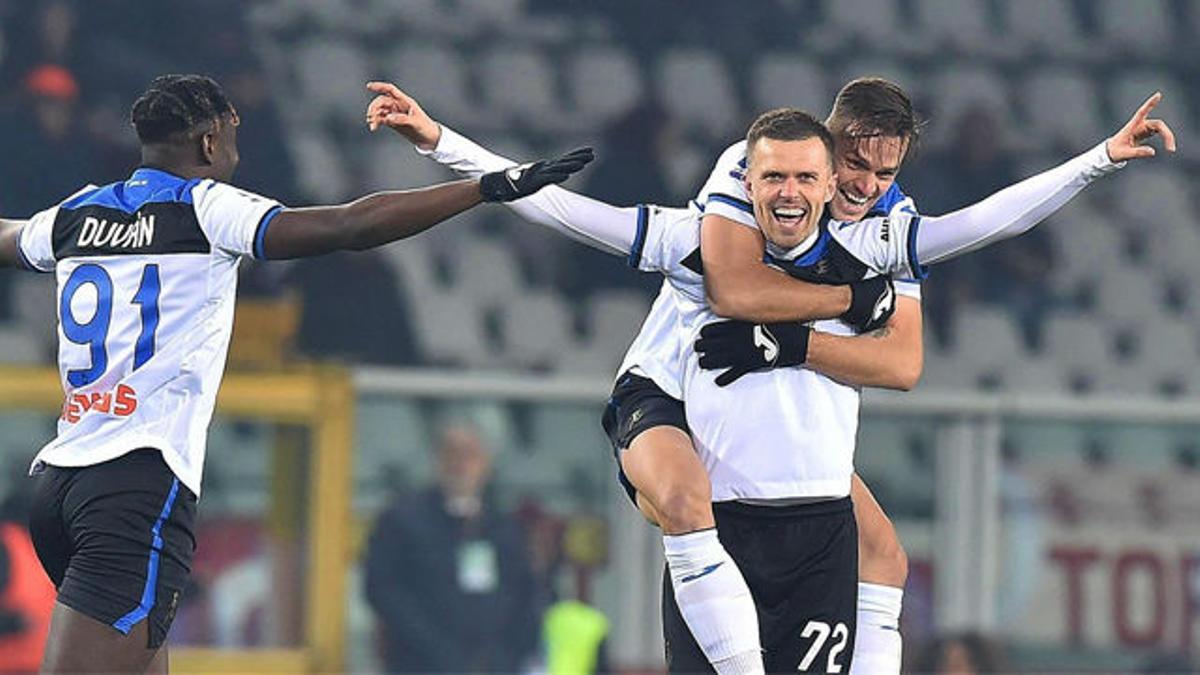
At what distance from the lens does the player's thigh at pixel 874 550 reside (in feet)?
18.8

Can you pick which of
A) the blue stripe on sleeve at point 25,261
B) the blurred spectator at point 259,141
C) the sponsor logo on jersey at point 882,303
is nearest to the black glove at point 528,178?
the sponsor logo on jersey at point 882,303

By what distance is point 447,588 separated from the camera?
10.2 meters

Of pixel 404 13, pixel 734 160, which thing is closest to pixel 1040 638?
pixel 404 13

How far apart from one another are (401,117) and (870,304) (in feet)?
3.63

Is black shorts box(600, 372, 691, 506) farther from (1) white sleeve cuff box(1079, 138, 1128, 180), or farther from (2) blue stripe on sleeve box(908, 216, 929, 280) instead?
(1) white sleeve cuff box(1079, 138, 1128, 180)

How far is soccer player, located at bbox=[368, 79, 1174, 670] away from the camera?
5.42 m

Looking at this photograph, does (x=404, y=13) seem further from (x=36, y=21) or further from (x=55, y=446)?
(x=55, y=446)

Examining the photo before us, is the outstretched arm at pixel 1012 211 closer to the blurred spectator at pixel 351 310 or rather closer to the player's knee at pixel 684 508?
the player's knee at pixel 684 508

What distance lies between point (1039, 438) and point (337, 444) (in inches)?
135

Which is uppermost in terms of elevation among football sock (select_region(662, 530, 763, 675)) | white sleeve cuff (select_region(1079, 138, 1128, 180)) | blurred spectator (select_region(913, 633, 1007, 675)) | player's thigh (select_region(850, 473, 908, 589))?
white sleeve cuff (select_region(1079, 138, 1128, 180))

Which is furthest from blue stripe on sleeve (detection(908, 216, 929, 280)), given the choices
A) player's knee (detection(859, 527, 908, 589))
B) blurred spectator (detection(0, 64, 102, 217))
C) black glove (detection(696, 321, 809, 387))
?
blurred spectator (detection(0, 64, 102, 217))

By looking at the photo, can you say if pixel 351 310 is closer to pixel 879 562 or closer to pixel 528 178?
pixel 879 562

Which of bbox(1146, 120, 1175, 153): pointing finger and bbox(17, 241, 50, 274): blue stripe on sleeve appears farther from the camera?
bbox(17, 241, 50, 274): blue stripe on sleeve

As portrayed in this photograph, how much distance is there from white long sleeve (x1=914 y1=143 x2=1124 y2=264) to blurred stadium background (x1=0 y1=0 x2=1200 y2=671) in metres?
4.18
